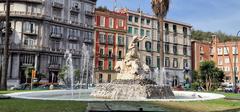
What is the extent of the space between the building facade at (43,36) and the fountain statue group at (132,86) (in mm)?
39374

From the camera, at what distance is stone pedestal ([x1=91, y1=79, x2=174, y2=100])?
69.1 feet

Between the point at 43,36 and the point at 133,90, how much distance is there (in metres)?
45.2

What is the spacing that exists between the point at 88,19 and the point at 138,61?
48.6 meters

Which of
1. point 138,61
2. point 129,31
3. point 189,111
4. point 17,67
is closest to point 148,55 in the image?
point 129,31

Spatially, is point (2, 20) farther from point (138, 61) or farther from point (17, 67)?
point (138, 61)

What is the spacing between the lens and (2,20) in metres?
58.6

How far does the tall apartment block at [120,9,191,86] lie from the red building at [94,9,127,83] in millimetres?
2629

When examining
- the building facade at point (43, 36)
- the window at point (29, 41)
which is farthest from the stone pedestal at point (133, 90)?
the window at point (29, 41)

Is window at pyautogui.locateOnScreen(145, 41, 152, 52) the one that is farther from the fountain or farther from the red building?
the fountain

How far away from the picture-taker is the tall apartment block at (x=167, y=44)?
261ft

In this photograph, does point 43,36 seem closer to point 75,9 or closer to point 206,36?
point 75,9

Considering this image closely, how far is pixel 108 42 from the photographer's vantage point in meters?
74.6

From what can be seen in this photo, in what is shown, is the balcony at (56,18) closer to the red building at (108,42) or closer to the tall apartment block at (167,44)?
the red building at (108,42)

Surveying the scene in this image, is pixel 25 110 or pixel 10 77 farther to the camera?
pixel 10 77
